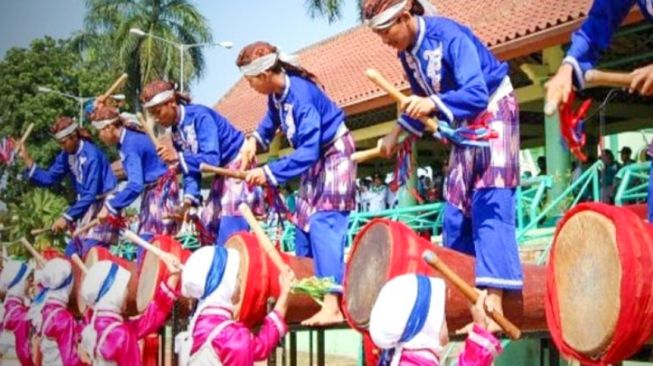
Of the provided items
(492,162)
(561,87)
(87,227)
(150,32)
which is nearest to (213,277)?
(492,162)

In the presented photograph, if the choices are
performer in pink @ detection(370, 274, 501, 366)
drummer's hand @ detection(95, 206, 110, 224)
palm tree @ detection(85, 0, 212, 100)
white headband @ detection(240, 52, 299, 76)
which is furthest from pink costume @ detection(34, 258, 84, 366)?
palm tree @ detection(85, 0, 212, 100)

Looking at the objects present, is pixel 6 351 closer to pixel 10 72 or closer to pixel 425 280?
pixel 425 280

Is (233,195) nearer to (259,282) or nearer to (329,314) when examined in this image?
(259,282)

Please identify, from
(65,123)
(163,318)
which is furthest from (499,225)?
(65,123)

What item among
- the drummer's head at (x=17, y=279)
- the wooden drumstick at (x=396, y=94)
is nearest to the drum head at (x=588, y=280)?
the wooden drumstick at (x=396, y=94)

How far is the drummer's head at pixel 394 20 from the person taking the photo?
4.10 m

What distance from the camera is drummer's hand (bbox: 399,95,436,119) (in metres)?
3.83

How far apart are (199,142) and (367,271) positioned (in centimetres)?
201

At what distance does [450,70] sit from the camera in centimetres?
410

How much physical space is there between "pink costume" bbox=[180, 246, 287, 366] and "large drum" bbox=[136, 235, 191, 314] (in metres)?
1.44

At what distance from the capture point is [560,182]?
8523 millimetres

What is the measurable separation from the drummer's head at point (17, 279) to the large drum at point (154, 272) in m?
1.96

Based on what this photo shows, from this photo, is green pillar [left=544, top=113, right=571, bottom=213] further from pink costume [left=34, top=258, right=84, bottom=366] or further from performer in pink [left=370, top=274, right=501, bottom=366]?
performer in pink [left=370, top=274, right=501, bottom=366]

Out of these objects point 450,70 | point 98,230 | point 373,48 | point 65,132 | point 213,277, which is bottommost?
point 213,277
